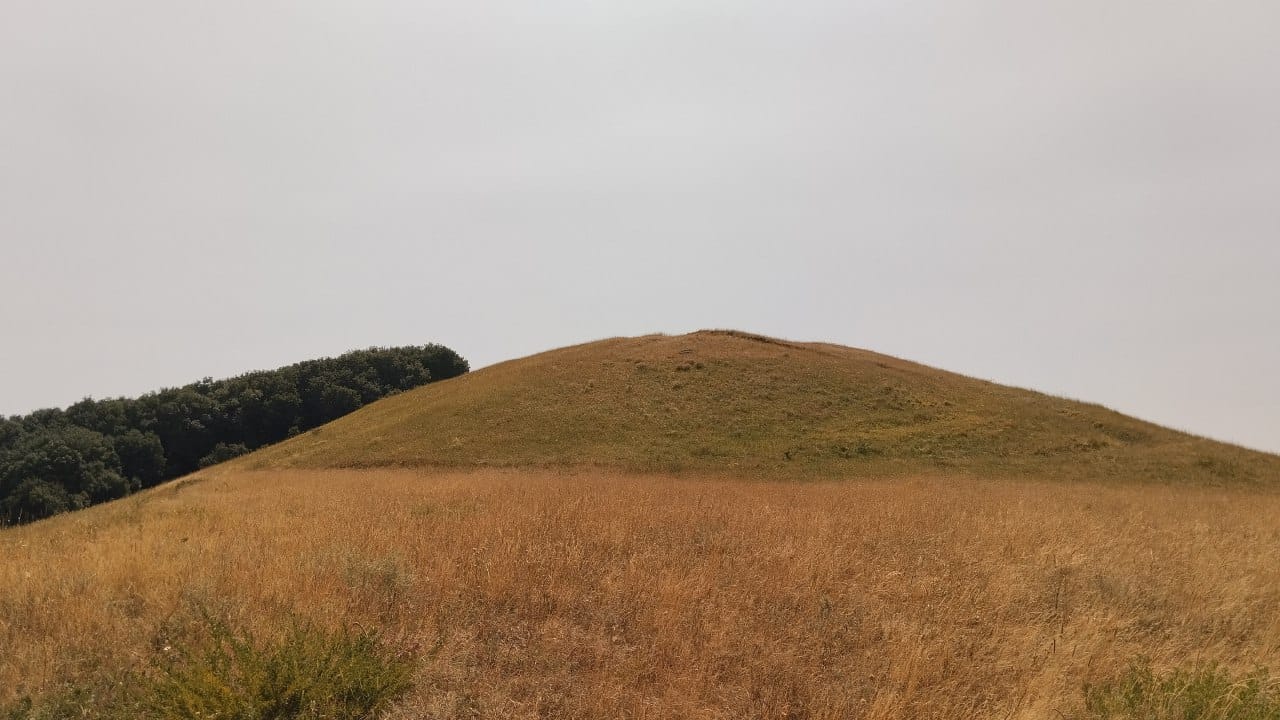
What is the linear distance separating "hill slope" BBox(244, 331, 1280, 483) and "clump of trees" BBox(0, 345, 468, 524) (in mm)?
30932

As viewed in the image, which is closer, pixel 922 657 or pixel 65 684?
pixel 65 684

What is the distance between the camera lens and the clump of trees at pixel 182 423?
55.3m

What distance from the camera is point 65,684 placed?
14.9 ft

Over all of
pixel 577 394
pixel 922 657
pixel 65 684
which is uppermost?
pixel 577 394

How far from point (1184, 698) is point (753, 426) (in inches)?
1112

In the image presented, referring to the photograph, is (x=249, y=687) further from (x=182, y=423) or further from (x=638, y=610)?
(x=182, y=423)

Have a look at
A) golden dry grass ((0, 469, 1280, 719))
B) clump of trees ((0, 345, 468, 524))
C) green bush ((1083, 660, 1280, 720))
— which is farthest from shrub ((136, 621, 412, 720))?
clump of trees ((0, 345, 468, 524))

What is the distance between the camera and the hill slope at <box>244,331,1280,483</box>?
92.5ft

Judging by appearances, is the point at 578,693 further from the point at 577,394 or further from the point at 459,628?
the point at 577,394

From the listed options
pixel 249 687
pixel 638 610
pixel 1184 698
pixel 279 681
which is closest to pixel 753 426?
pixel 638 610

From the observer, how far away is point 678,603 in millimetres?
6172

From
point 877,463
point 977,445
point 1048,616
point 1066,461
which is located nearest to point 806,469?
point 877,463

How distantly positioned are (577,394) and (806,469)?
15.4 metres

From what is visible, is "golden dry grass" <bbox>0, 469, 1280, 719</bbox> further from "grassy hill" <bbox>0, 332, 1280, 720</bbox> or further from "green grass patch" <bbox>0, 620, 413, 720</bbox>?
"green grass patch" <bbox>0, 620, 413, 720</bbox>
